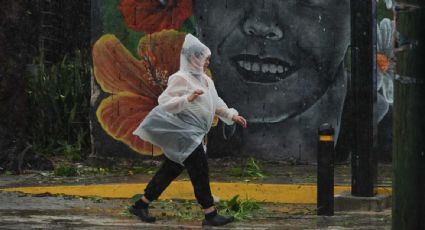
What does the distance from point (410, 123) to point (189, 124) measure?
3.92 m

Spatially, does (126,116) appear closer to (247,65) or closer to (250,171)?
(247,65)

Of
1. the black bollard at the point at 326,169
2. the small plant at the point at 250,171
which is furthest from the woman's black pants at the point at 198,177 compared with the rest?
the small plant at the point at 250,171

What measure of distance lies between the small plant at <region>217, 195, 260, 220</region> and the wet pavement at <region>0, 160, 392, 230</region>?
0.06m

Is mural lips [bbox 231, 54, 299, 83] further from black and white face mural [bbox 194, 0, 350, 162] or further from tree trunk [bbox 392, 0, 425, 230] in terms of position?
tree trunk [bbox 392, 0, 425, 230]

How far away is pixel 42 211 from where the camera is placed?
10.0 meters

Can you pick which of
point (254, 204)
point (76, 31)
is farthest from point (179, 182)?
point (76, 31)

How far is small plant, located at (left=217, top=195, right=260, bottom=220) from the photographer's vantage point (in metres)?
9.84

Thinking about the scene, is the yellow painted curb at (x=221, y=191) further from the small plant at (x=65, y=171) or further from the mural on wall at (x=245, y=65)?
the mural on wall at (x=245, y=65)

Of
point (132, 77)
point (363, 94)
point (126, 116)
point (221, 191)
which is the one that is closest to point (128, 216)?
point (221, 191)

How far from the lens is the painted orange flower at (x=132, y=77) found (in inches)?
533

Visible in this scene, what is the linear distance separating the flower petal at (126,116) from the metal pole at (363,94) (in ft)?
13.3

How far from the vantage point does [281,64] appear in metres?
13.5

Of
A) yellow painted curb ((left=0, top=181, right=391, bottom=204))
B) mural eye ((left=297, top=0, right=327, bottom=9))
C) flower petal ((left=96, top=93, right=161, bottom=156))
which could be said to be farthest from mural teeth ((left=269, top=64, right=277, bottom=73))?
yellow painted curb ((left=0, top=181, right=391, bottom=204))

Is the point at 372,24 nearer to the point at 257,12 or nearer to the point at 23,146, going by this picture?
the point at 257,12
